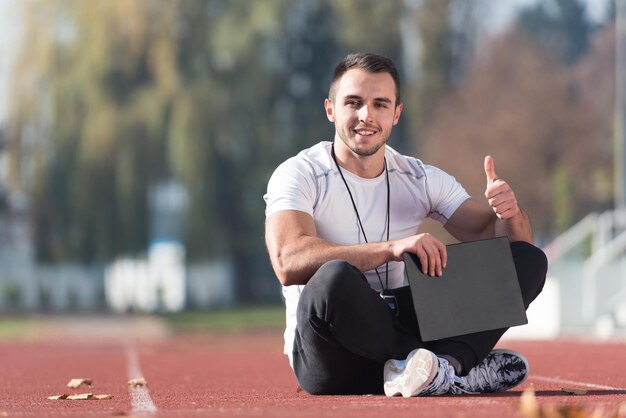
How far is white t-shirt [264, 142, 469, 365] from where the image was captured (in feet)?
21.6

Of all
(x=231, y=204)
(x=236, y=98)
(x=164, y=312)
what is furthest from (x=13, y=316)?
(x=236, y=98)

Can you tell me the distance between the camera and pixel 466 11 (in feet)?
146

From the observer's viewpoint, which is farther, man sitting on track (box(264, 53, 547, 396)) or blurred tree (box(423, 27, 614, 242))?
blurred tree (box(423, 27, 614, 242))

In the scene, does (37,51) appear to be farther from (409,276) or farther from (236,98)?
(409,276)

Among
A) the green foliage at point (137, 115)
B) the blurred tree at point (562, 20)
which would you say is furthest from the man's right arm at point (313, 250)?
the blurred tree at point (562, 20)

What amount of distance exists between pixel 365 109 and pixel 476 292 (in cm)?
93

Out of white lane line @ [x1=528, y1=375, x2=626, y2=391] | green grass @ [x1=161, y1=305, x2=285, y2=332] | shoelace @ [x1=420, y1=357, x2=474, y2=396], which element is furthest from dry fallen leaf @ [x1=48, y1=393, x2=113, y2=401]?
green grass @ [x1=161, y1=305, x2=285, y2=332]

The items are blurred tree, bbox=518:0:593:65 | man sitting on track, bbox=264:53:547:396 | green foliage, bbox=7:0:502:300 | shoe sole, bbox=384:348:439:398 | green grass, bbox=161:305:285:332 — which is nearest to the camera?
shoe sole, bbox=384:348:439:398

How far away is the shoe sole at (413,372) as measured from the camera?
6043 mm

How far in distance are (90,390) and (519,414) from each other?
372cm

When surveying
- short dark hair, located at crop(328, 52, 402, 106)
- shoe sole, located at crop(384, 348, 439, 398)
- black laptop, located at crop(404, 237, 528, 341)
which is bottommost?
shoe sole, located at crop(384, 348, 439, 398)

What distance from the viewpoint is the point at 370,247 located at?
20.5 feet

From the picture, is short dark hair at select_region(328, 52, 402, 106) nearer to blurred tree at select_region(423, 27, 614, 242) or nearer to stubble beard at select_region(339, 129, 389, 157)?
stubble beard at select_region(339, 129, 389, 157)

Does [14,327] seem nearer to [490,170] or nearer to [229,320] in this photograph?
[229,320]
